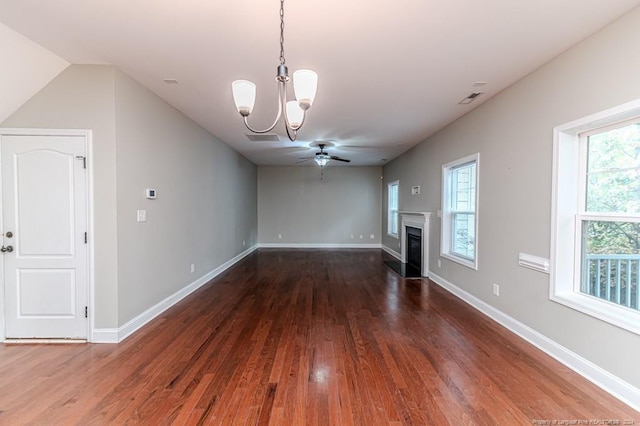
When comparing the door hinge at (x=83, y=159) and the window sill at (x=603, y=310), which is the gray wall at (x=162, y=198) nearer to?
the door hinge at (x=83, y=159)

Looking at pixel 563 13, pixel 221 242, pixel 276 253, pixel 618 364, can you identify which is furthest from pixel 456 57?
pixel 276 253

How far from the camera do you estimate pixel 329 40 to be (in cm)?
226

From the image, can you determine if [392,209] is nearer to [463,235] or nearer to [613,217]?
[463,235]

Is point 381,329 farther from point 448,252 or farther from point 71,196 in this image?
point 71,196

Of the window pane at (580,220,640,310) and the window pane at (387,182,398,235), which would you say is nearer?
the window pane at (580,220,640,310)

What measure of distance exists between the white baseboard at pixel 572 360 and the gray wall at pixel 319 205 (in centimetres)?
563

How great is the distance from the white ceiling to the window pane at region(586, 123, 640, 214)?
2.72ft

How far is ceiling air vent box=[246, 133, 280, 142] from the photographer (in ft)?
16.7

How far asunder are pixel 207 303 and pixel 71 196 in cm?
201

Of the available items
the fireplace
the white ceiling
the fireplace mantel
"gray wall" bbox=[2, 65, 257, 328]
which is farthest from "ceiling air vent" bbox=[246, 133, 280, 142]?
the fireplace

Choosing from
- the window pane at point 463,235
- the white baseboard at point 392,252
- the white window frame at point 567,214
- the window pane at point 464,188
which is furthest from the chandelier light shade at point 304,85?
the white baseboard at point 392,252

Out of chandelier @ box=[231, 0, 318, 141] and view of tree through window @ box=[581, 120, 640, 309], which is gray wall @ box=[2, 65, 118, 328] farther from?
view of tree through window @ box=[581, 120, 640, 309]

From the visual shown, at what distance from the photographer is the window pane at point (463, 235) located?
13.7 feet

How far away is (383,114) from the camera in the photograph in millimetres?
3998
